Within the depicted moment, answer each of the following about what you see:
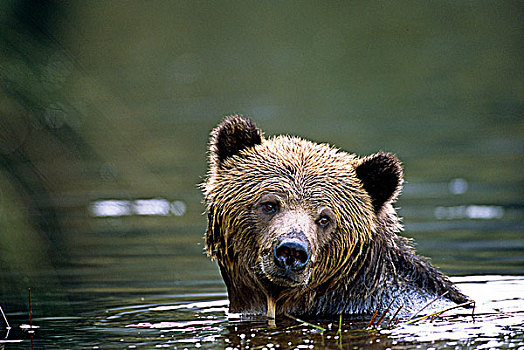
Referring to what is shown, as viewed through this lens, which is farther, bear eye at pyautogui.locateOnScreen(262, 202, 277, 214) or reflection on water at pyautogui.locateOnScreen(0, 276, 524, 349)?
bear eye at pyautogui.locateOnScreen(262, 202, 277, 214)

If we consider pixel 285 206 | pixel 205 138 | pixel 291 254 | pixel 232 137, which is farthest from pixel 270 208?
pixel 205 138

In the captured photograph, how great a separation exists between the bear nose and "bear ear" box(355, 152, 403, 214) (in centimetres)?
105

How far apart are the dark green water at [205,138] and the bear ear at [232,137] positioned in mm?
934

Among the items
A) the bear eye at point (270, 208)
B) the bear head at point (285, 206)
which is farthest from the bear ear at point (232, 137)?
the bear eye at point (270, 208)

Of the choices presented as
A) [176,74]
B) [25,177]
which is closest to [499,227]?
[25,177]

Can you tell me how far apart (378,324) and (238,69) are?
2257 cm

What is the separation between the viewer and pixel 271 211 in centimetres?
653

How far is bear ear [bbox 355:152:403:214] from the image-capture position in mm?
6754

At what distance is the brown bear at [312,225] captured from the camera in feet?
21.5

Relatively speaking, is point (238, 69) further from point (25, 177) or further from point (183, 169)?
point (25, 177)

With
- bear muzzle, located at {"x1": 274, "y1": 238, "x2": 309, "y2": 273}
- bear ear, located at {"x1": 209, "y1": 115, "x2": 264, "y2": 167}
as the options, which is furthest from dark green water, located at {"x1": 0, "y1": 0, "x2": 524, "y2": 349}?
bear ear, located at {"x1": 209, "y1": 115, "x2": 264, "y2": 167}

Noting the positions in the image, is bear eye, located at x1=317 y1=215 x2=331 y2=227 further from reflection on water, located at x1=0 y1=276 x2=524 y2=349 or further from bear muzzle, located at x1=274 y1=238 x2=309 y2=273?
reflection on water, located at x1=0 y1=276 x2=524 y2=349

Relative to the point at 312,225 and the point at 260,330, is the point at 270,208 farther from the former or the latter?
the point at 260,330

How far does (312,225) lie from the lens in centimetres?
644
